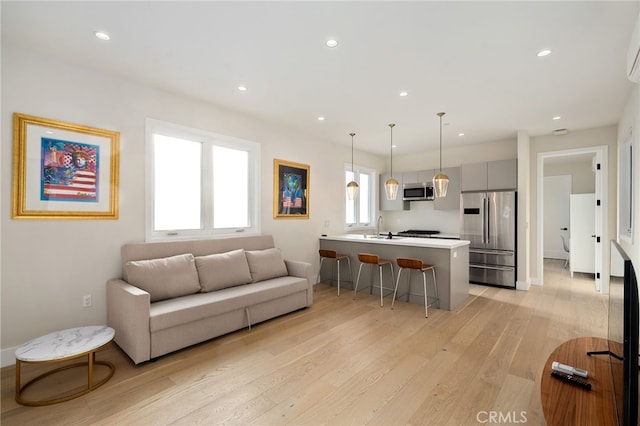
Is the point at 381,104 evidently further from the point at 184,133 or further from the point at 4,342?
the point at 4,342

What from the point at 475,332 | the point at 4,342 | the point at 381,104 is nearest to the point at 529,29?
the point at 381,104

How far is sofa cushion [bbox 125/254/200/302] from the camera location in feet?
9.89

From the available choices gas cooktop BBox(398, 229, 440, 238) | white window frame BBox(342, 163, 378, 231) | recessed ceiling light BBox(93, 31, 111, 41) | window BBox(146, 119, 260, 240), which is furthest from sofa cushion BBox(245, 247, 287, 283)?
gas cooktop BBox(398, 229, 440, 238)

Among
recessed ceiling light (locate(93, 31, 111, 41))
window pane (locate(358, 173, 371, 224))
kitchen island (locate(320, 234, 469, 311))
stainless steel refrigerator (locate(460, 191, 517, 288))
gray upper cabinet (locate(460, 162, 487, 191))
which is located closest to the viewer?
recessed ceiling light (locate(93, 31, 111, 41))

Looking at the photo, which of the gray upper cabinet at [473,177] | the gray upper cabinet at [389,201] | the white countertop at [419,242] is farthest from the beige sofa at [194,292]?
the gray upper cabinet at [473,177]

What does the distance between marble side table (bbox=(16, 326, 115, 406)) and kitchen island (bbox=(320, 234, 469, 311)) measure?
11.7 ft

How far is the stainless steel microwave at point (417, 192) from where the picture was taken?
21.6 ft

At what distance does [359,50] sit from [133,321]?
3.13 metres

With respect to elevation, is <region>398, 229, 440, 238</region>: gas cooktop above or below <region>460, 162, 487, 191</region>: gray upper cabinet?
below

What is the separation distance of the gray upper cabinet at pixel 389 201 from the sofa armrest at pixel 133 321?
5637 mm

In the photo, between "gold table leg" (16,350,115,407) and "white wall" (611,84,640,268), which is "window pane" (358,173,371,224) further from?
"gold table leg" (16,350,115,407)

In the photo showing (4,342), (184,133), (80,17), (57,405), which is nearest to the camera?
(57,405)

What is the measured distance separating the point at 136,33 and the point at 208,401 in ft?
9.59

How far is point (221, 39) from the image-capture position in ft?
8.19
